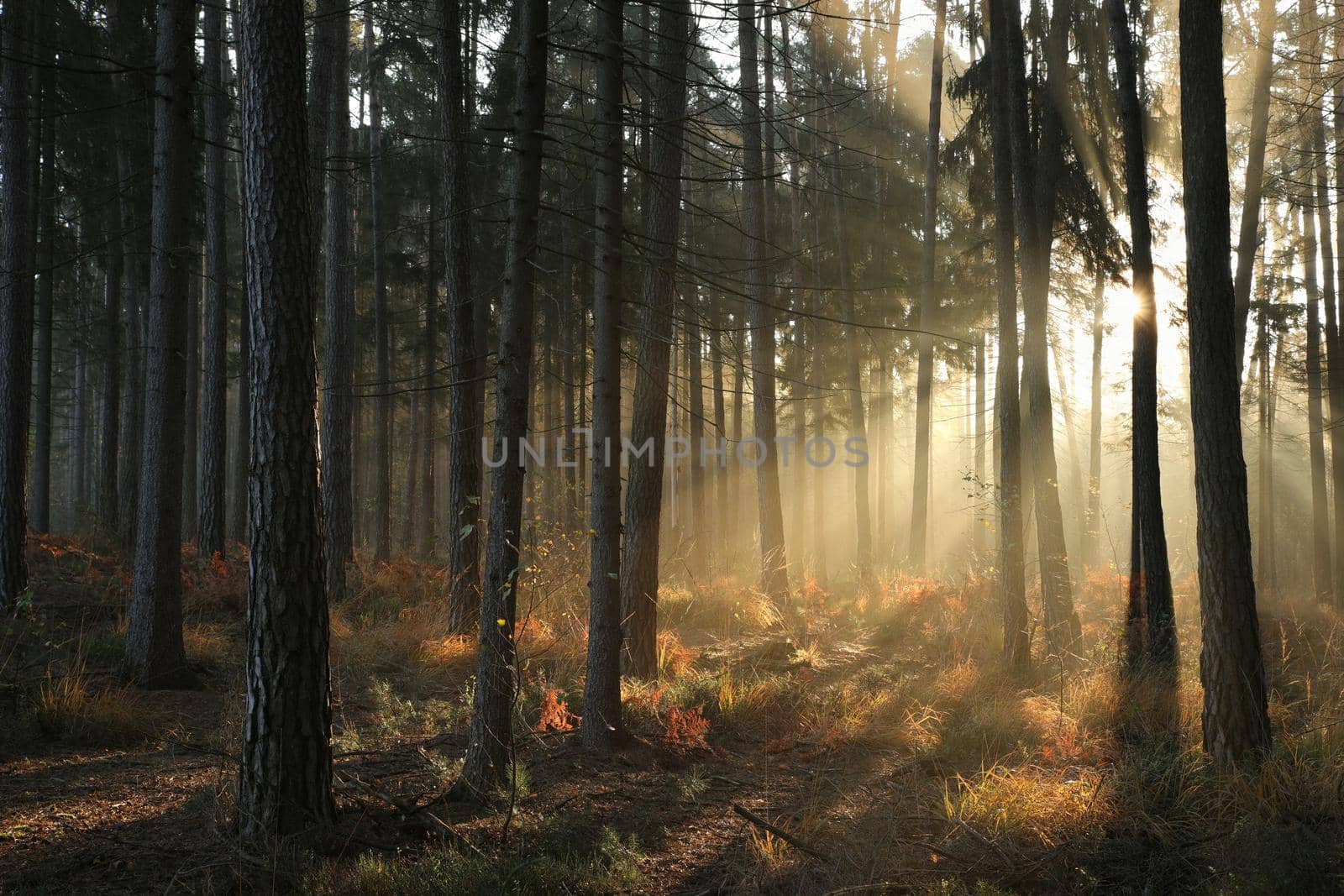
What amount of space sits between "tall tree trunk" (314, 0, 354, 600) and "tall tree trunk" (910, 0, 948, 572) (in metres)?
9.64

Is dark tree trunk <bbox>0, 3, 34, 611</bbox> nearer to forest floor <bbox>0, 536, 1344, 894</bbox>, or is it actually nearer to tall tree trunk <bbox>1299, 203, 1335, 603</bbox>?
forest floor <bbox>0, 536, 1344, 894</bbox>

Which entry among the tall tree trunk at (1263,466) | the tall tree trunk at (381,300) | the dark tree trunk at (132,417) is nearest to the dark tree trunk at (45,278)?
the dark tree trunk at (132,417)

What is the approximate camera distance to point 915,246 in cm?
1870

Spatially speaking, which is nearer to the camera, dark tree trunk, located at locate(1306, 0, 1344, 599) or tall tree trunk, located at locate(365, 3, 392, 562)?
tall tree trunk, located at locate(365, 3, 392, 562)

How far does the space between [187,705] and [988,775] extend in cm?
605

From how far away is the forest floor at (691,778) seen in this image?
3768mm

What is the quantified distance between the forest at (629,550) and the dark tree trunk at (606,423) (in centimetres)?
4

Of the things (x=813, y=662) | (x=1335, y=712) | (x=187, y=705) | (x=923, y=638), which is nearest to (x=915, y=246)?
(x=923, y=638)

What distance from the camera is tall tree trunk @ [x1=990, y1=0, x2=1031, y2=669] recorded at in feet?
27.6

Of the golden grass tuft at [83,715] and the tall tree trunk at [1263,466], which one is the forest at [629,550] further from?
the tall tree trunk at [1263,466]

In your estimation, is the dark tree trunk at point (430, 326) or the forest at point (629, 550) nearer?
the forest at point (629, 550)

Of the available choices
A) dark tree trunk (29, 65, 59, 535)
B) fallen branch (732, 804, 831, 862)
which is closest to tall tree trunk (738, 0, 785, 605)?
fallen branch (732, 804, 831, 862)

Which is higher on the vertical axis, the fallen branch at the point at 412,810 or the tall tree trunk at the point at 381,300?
the tall tree trunk at the point at 381,300
